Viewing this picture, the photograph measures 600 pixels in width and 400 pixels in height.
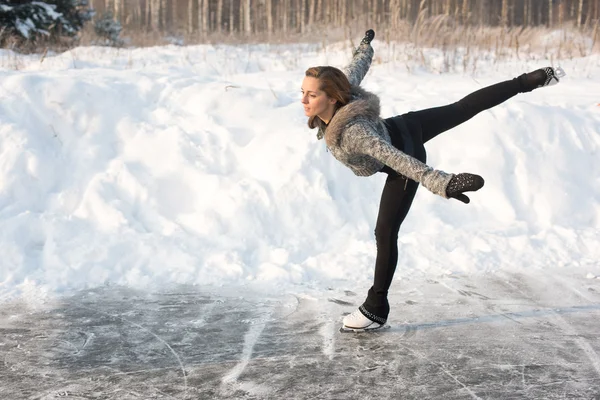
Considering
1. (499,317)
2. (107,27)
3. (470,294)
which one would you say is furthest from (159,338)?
(107,27)

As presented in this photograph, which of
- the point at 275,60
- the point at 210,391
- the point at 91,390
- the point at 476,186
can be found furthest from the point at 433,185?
the point at 275,60

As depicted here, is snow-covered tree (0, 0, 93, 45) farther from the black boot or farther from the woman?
the black boot

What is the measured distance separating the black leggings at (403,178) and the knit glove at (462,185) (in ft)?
2.27

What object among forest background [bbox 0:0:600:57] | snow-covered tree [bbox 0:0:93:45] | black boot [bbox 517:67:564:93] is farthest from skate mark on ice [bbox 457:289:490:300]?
snow-covered tree [bbox 0:0:93:45]

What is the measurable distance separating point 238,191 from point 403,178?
2.70 m

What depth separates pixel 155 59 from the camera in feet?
40.8

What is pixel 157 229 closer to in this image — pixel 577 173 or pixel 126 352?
pixel 126 352

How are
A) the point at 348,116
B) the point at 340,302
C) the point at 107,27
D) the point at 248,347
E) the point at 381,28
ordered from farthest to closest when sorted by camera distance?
the point at 107,27 < the point at 381,28 < the point at 340,302 < the point at 248,347 < the point at 348,116

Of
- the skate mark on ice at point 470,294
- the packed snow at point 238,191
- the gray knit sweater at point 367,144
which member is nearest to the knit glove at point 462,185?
the gray knit sweater at point 367,144

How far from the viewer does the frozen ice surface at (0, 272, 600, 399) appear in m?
3.11

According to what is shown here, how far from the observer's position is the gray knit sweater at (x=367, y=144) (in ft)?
10.2

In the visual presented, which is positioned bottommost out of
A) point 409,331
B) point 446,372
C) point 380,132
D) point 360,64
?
point 409,331

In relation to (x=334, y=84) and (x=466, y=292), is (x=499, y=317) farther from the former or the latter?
(x=334, y=84)

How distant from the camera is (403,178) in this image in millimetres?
3686
